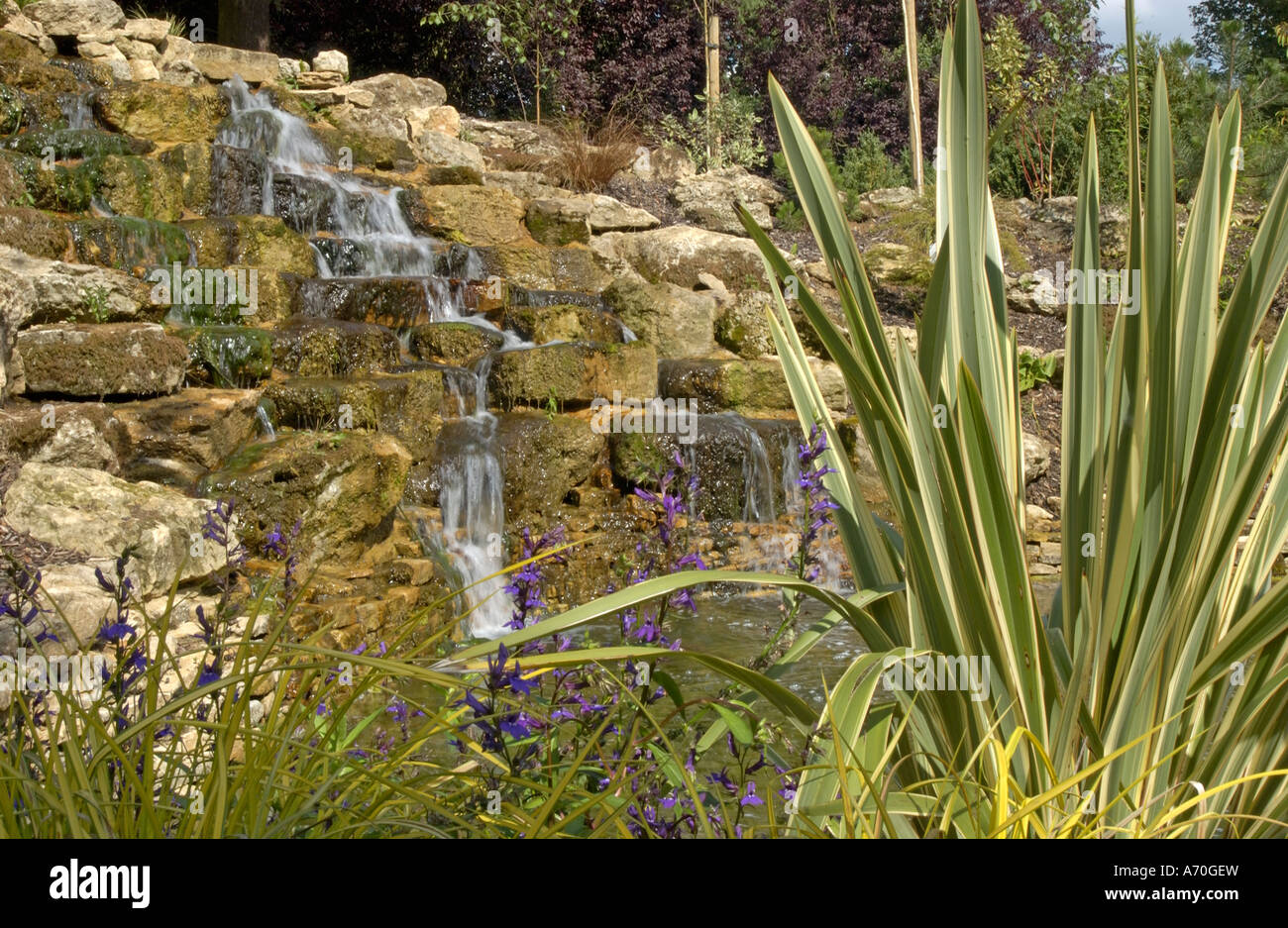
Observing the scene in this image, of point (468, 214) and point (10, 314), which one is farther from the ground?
point (468, 214)

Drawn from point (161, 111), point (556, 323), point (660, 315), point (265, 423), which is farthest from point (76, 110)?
point (660, 315)

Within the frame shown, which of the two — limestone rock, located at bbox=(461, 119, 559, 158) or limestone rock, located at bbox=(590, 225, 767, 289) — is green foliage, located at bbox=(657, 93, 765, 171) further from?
limestone rock, located at bbox=(590, 225, 767, 289)

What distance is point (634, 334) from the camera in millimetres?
10242

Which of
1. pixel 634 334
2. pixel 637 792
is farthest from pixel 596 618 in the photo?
pixel 634 334

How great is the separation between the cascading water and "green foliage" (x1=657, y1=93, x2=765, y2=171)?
7247 mm

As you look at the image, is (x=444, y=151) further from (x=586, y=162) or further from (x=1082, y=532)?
Result: (x=1082, y=532)

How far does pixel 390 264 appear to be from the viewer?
10.1 m


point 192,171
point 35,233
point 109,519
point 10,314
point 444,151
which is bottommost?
point 109,519

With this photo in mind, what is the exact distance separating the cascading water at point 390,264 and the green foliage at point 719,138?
7247 mm

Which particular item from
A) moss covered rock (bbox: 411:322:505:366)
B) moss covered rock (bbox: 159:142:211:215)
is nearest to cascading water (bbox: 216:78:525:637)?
moss covered rock (bbox: 159:142:211:215)

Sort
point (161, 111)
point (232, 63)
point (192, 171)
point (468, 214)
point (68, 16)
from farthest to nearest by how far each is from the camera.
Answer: point (232, 63), point (68, 16), point (468, 214), point (161, 111), point (192, 171)

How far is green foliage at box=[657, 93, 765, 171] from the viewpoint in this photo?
56.2ft

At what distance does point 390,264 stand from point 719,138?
887cm
